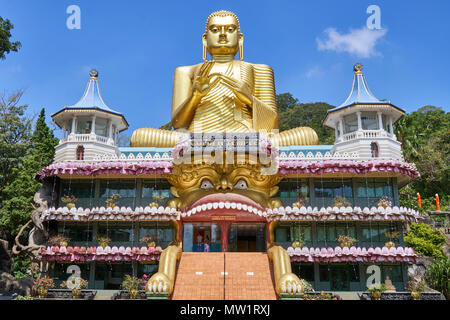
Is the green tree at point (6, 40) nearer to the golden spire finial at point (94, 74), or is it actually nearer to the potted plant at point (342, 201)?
the golden spire finial at point (94, 74)

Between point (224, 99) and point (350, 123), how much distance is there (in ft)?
24.0

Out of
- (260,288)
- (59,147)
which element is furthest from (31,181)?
(260,288)

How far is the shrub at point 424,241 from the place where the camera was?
25828 mm

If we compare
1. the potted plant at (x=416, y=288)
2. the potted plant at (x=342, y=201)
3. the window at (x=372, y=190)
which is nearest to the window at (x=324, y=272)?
the potted plant at (x=342, y=201)

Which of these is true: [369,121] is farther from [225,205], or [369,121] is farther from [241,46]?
[225,205]

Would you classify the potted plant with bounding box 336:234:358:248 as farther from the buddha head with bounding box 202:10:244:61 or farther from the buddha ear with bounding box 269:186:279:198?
the buddha head with bounding box 202:10:244:61

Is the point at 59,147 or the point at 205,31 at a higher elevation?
the point at 205,31

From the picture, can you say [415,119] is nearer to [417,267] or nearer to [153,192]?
[417,267]

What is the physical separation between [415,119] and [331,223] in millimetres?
31901

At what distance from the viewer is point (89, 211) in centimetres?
2023

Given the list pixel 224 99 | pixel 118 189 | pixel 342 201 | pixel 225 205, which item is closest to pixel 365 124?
pixel 342 201

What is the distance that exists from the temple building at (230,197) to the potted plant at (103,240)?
0.06m

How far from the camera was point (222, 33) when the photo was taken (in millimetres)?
24938

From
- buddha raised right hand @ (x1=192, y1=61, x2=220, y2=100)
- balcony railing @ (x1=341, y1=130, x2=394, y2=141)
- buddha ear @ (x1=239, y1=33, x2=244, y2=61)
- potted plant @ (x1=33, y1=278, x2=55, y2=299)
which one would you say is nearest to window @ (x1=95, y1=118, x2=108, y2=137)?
buddha raised right hand @ (x1=192, y1=61, x2=220, y2=100)
